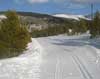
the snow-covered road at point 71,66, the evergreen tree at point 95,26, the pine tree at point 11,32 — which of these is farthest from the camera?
the evergreen tree at point 95,26

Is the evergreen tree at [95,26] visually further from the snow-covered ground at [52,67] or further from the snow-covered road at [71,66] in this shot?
the snow-covered ground at [52,67]

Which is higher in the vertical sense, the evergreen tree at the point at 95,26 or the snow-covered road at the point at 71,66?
the snow-covered road at the point at 71,66

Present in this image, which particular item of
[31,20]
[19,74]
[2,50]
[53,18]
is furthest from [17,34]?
[53,18]

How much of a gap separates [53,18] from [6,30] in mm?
144218

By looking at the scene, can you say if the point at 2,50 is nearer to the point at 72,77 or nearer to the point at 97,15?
the point at 72,77

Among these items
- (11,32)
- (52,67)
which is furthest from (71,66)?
(11,32)

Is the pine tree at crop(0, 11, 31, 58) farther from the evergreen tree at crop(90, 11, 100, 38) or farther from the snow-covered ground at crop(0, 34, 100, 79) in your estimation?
the evergreen tree at crop(90, 11, 100, 38)

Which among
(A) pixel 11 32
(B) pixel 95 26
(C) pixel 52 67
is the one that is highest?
(C) pixel 52 67

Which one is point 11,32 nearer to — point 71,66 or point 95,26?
point 71,66

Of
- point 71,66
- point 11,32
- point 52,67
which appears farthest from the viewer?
point 11,32

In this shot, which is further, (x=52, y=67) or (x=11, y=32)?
(x=11, y=32)

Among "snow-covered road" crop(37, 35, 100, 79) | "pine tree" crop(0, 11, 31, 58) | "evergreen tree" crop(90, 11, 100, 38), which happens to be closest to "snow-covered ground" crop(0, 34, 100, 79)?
"snow-covered road" crop(37, 35, 100, 79)

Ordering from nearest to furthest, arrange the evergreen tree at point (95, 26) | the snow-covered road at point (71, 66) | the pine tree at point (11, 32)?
the snow-covered road at point (71, 66), the pine tree at point (11, 32), the evergreen tree at point (95, 26)

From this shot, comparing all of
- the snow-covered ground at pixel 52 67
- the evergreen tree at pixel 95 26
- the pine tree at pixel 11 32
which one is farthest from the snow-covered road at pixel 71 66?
the evergreen tree at pixel 95 26
